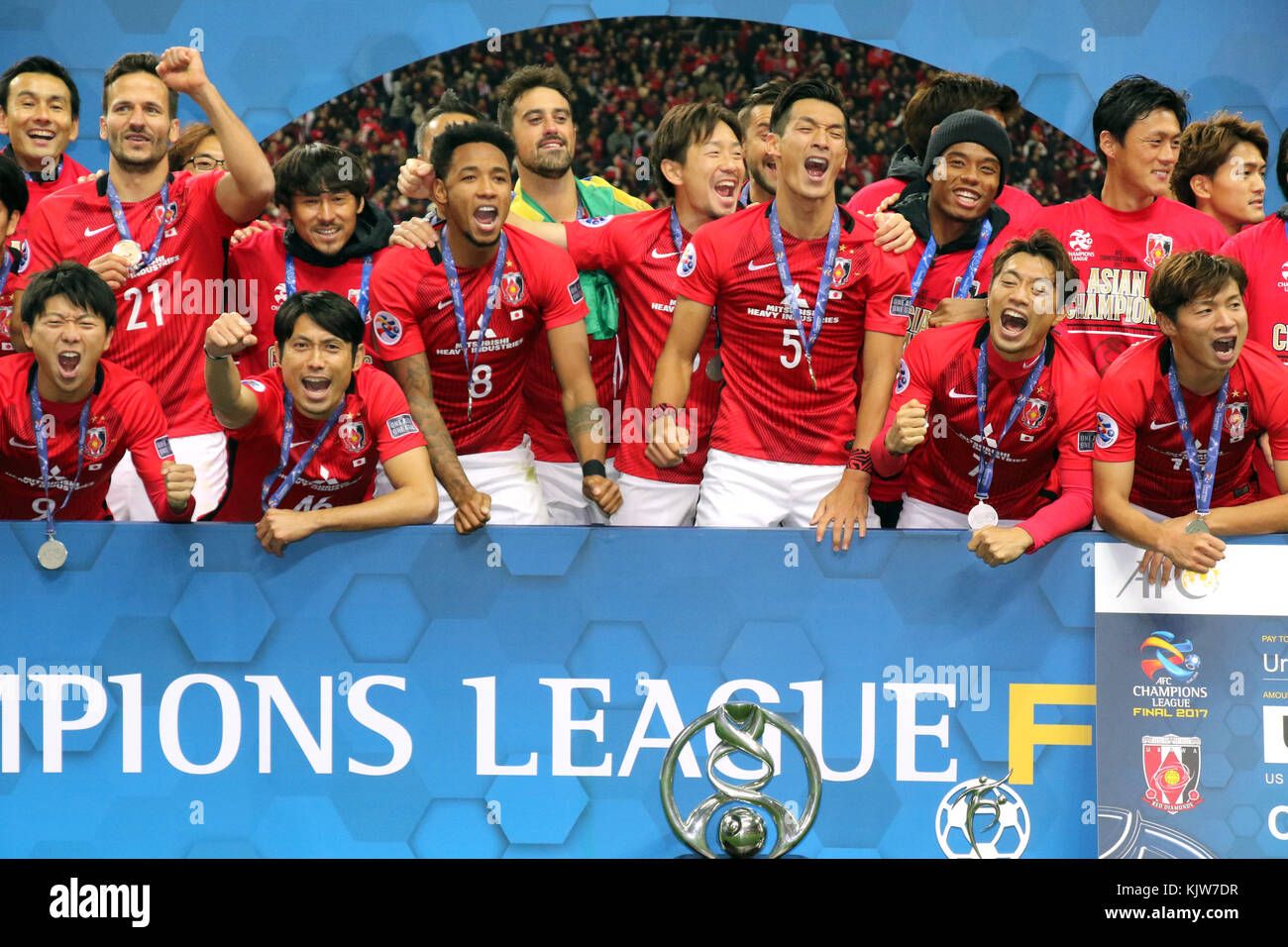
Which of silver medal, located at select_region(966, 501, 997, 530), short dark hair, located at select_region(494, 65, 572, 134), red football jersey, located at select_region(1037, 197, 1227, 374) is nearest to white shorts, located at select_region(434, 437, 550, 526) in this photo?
short dark hair, located at select_region(494, 65, 572, 134)

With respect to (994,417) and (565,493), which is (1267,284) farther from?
(565,493)

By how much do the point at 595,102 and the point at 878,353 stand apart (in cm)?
761

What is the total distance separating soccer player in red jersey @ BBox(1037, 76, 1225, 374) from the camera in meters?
4.62

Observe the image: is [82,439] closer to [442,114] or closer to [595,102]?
[442,114]

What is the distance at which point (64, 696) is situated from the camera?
356cm

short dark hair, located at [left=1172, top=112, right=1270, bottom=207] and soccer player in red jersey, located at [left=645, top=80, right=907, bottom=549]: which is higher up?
short dark hair, located at [left=1172, top=112, right=1270, bottom=207]

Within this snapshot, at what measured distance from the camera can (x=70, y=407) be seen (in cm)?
381

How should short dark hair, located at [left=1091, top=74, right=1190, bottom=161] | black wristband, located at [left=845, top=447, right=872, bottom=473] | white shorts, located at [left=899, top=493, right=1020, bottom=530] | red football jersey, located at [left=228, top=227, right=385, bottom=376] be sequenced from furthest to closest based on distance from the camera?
1. short dark hair, located at [left=1091, top=74, right=1190, bottom=161]
2. red football jersey, located at [left=228, top=227, right=385, bottom=376]
3. white shorts, located at [left=899, top=493, right=1020, bottom=530]
4. black wristband, located at [left=845, top=447, right=872, bottom=473]

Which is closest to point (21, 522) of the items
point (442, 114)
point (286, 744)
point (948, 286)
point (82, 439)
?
point (82, 439)

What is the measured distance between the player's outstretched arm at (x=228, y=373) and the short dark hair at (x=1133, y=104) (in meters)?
3.01

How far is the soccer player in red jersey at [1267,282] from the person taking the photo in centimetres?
439

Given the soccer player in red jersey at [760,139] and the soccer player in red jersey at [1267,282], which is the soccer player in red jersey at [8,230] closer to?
the soccer player in red jersey at [760,139]

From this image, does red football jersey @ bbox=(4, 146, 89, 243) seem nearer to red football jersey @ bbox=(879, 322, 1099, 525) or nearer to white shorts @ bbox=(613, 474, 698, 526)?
white shorts @ bbox=(613, 474, 698, 526)

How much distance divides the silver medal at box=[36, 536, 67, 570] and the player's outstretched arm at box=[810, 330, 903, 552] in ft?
6.56
